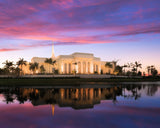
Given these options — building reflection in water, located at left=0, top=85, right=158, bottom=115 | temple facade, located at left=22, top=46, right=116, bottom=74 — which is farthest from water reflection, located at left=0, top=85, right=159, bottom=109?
temple facade, located at left=22, top=46, right=116, bottom=74

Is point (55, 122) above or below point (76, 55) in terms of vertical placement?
below

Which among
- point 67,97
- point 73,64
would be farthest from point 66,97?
point 73,64

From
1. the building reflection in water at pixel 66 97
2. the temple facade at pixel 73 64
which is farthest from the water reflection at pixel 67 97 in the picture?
the temple facade at pixel 73 64

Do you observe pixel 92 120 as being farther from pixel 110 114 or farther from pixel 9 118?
pixel 9 118

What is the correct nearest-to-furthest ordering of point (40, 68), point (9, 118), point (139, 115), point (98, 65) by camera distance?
point (9, 118), point (139, 115), point (40, 68), point (98, 65)

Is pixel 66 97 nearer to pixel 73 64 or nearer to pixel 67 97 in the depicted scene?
pixel 67 97

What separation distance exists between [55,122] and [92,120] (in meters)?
2.74

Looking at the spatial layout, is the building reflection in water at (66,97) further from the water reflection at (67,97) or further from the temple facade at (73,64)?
the temple facade at (73,64)

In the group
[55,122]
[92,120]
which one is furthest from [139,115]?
[55,122]

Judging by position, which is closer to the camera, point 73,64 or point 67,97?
point 67,97

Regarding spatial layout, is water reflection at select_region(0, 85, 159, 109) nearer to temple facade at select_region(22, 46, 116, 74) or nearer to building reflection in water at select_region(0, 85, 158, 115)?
building reflection in water at select_region(0, 85, 158, 115)

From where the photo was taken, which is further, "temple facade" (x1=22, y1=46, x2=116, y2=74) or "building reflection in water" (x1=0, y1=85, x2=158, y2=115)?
"temple facade" (x1=22, y1=46, x2=116, y2=74)

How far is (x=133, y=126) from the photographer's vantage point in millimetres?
10656

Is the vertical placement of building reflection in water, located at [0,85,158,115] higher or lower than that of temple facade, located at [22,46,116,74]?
lower
